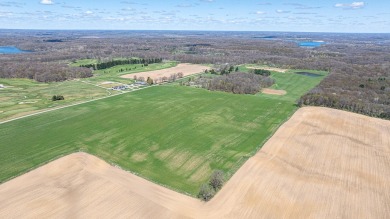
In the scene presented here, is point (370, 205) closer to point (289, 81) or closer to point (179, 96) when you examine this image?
point (179, 96)

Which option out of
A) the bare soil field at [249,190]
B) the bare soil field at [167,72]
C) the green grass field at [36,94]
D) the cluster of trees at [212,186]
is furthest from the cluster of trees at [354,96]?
the green grass field at [36,94]

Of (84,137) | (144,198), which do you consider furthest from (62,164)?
(144,198)

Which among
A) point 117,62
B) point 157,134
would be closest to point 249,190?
point 157,134

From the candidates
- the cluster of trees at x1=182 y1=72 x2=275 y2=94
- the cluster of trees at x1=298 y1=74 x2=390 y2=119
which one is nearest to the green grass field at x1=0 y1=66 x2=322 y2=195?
the cluster of trees at x1=298 y1=74 x2=390 y2=119

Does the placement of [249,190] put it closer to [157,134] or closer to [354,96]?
[157,134]

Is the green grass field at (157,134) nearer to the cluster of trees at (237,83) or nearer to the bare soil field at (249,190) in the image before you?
the bare soil field at (249,190)

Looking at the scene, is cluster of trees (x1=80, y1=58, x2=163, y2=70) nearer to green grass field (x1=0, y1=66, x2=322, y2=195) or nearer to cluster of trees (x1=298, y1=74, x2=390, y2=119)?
green grass field (x1=0, y1=66, x2=322, y2=195)
